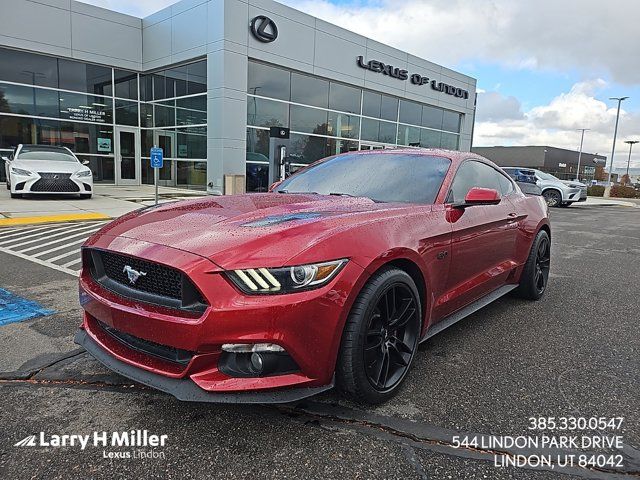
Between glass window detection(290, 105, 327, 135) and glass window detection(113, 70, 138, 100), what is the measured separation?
655cm

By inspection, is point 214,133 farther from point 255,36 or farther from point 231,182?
point 255,36

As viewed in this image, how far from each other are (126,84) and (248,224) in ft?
62.1

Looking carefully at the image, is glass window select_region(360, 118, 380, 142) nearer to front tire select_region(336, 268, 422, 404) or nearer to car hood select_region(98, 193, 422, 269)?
car hood select_region(98, 193, 422, 269)

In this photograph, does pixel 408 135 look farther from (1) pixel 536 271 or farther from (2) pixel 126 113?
(1) pixel 536 271

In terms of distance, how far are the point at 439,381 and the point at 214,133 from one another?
1448 cm

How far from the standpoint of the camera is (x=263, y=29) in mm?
16109

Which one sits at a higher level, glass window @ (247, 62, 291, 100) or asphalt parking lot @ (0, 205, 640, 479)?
glass window @ (247, 62, 291, 100)

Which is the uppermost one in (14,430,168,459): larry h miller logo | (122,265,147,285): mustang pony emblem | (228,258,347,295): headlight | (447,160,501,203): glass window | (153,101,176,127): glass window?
(153,101,176,127): glass window

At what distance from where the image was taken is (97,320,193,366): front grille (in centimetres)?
216

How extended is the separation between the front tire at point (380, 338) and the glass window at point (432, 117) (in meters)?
23.7

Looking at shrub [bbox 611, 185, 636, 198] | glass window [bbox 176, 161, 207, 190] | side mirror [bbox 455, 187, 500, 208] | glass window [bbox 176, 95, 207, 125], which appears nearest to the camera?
side mirror [bbox 455, 187, 500, 208]

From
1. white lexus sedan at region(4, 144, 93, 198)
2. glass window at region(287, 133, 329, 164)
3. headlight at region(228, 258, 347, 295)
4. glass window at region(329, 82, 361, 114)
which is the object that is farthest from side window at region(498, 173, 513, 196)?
glass window at region(329, 82, 361, 114)

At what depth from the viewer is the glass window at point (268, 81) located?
16625 mm

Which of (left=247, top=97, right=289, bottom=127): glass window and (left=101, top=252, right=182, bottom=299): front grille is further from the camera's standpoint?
(left=247, top=97, right=289, bottom=127): glass window
